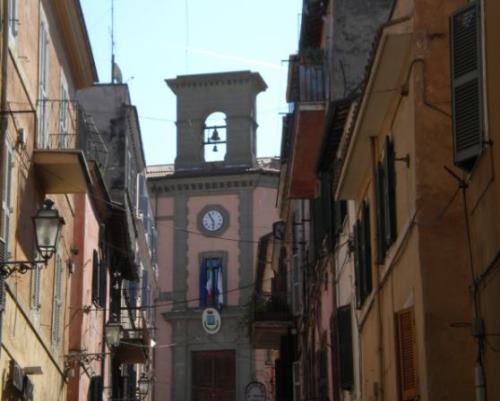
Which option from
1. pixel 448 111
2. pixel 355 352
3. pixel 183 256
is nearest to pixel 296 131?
pixel 355 352

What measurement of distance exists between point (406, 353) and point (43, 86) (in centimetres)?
723

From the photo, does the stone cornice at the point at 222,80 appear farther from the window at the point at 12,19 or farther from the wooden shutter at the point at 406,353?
the wooden shutter at the point at 406,353

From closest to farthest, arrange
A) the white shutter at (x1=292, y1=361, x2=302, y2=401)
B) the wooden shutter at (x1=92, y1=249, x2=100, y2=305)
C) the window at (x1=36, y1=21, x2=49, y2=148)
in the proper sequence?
the window at (x1=36, y1=21, x2=49, y2=148)
the wooden shutter at (x1=92, y1=249, x2=100, y2=305)
the white shutter at (x1=292, y1=361, x2=302, y2=401)

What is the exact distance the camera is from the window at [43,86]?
17.7 meters

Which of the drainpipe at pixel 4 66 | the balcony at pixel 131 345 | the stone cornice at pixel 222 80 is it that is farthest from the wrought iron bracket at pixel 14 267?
the stone cornice at pixel 222 80

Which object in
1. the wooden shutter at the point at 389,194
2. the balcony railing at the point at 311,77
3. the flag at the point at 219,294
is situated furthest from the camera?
the flag at the point at 219,294

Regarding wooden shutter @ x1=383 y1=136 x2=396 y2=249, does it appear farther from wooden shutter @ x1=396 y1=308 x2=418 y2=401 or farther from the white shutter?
the white shutter

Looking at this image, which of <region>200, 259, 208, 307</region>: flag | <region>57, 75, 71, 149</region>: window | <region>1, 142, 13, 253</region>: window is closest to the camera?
<region>1, 142, 13, 253</region>: window

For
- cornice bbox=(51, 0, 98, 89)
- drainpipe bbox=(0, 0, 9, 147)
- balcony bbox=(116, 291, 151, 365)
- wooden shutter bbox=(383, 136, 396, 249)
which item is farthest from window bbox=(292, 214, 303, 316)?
drainpipe bbox=(0, 0, 9, 147)

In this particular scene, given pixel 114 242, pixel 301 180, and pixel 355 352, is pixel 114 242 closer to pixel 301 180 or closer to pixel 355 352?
pixel 301 180

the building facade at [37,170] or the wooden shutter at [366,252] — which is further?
the wooden shutter at [366,252]

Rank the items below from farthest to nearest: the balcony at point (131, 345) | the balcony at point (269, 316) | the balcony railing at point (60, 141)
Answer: the balcony at point (269, 316), the balcony at point (131, 345), the balcony railing at point (60, 141)

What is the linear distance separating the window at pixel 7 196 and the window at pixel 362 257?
4.62 metres

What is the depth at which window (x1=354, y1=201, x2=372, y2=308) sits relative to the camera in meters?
16.9
